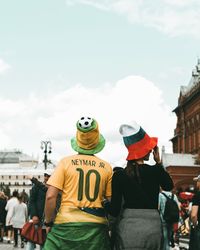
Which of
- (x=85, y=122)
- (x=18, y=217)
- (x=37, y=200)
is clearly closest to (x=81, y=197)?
(x=85, y=122)

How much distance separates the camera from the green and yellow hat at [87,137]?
5645mm

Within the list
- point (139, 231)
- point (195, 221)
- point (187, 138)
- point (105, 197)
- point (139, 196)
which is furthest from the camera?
point (187, 138)

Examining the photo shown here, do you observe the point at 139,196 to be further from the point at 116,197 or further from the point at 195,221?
the point at 195,221

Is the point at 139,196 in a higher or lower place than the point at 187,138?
lower

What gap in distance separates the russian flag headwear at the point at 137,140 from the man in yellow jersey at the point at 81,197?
0.30 m

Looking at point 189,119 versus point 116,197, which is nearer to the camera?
point 116,197

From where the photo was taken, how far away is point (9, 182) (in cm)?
18825

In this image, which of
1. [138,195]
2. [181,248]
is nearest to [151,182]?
[138,195]

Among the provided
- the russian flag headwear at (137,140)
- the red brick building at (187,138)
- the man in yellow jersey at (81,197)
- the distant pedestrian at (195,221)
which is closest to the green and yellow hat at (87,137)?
the man in yellow jersey at (81,197)

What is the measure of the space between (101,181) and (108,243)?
1.77 feet

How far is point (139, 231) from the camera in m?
5.17

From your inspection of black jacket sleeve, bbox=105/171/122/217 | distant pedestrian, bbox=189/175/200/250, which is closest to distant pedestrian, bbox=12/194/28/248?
distant pedestrian, bbox=189/175/200/250

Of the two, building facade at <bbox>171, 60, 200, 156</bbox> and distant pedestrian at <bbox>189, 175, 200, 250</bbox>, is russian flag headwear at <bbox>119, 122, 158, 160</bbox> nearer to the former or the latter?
distant pedestrian at <bbox>189, 175, 200, 250</bbox>

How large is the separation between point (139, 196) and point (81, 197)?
518mm
